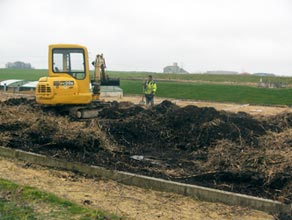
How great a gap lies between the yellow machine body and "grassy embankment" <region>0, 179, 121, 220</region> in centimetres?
691

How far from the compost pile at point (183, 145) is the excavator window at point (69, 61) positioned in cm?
165

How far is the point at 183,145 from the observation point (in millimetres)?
10031

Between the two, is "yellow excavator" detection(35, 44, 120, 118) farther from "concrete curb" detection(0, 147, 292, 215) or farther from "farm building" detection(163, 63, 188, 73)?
"farm building" detection(163, 63, 188, 73)

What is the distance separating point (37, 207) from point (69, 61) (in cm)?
848


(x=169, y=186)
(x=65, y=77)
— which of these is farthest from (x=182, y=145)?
(x=65, y=77)

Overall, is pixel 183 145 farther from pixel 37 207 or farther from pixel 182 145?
pixel 37 207

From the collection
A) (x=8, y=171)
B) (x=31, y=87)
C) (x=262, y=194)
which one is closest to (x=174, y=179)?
(x=262, y=194)

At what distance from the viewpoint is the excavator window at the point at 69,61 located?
13352 millimetres

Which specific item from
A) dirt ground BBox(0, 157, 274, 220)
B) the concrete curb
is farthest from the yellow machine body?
dirt ground BBox(0, 157, 274, 220)

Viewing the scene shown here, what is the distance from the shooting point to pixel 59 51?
13.3 m

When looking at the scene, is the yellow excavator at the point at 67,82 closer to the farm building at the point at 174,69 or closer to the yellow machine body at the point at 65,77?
the yellow machine body at the point at 65,77

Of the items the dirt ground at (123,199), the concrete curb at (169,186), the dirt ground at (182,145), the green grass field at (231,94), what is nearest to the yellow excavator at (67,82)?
the dirt ground at (182,145)

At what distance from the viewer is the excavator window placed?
1335 cm

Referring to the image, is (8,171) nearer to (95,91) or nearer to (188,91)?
(95,91)
